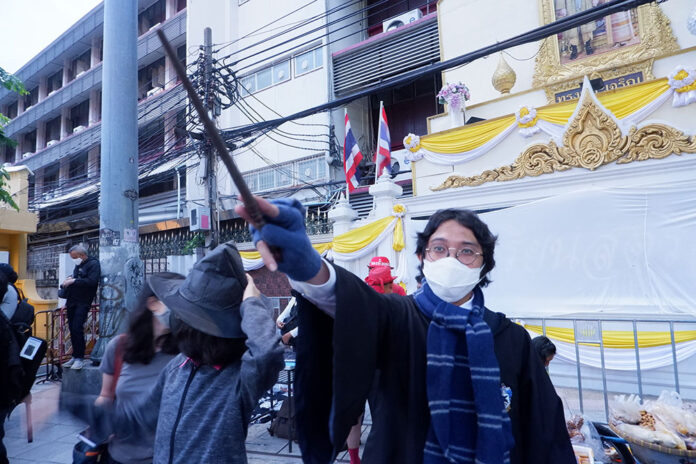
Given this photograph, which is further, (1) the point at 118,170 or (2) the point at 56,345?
(2) the point at 56,345

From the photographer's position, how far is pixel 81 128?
2103cm

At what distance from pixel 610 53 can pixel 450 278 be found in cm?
987

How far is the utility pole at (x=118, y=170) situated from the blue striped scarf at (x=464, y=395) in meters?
4.92

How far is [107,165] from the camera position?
197 inches

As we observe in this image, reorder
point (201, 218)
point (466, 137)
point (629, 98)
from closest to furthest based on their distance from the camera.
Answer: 1. point (629, 98)
2. point (466, 137)
3. point (201, 218)

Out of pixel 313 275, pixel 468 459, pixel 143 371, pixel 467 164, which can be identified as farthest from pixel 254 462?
pixel 467 164

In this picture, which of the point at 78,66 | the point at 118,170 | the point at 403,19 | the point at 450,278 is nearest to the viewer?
the point at 450,278

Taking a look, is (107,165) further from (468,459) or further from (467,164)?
(467,164)

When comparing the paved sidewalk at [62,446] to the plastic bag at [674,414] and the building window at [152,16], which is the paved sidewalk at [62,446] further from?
the building window at [152,16]

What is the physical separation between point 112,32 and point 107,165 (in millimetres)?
1775

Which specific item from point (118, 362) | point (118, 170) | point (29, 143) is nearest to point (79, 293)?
point (118, 170)

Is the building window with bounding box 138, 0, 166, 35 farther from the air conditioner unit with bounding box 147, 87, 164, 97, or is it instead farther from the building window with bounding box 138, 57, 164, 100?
the air conditioner unit with bounding box 147, 87, 164, 97

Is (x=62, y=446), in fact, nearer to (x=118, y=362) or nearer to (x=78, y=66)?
(x=118, y=362)

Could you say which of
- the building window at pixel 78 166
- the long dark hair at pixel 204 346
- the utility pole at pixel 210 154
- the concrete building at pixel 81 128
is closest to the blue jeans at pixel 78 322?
the utility pole at pixel 210 154
